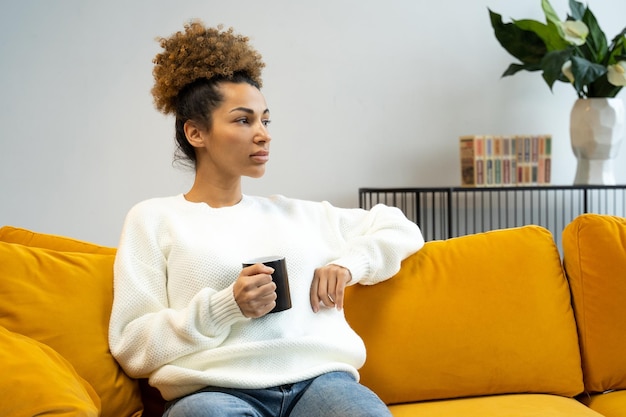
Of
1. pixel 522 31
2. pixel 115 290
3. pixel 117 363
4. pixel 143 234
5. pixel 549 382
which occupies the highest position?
pixel 522 31

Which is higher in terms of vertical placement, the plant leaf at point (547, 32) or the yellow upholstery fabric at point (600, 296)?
the plant leaf at point (547, 32)

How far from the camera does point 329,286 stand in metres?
1.68

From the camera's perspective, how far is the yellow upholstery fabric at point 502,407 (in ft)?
5.38

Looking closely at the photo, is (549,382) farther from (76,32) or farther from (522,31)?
(76,32)

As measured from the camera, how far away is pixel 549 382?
1.81m

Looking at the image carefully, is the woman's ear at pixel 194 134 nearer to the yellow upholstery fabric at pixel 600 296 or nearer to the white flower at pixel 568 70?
the yellow upholstery fabric at pixel 600 296

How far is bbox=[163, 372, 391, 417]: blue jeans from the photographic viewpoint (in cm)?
142

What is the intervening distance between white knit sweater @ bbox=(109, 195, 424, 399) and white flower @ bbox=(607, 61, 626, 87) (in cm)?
A: 179

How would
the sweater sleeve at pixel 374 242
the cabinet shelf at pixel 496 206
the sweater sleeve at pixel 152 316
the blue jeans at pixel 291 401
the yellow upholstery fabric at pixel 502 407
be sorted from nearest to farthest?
the blue jeans at pixel 291 401 → the sweater sleeve at pixel 152 316 → the yellow upholstery fabric at pixel 502 407 → the sweater sleeve at pixel 374 242 → the cabinet shelf at pixel 496 206

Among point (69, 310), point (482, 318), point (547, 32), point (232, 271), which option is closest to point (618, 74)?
point (547, 32)

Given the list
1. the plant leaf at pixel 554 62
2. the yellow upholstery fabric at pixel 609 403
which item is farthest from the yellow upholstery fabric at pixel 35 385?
the plant leaf at pixel 554 62

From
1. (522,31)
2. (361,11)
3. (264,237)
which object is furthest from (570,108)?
(264,237)

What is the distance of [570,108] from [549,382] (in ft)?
7.29

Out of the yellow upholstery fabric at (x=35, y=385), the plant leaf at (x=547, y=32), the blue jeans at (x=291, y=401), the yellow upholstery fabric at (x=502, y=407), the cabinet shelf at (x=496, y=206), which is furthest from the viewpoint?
the cabinet shelf at (x=496, y=206)
